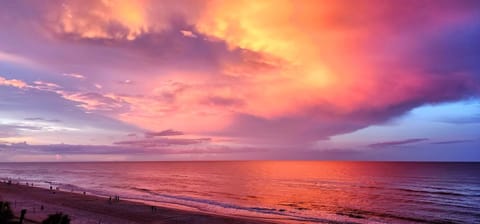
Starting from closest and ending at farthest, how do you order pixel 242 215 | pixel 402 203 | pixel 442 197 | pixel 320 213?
pixel 242 215 → pixel 320 213 → pixel 402 203 → pixel 442 197

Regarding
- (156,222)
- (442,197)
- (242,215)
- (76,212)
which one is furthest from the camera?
(442,197)

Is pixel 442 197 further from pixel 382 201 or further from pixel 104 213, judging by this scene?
pixel 104 213

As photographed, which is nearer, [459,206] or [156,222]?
[156,222]

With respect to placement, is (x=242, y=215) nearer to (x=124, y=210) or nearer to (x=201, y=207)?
(x=201, y=207)

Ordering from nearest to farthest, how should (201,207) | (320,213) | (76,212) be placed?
(76,212)
(320,213)
(201,207)

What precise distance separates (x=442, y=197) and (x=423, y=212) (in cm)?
2127

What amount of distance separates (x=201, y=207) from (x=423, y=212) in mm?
29588

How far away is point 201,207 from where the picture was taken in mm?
52250

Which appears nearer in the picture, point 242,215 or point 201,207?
point 242,215

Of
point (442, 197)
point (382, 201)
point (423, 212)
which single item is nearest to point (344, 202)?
point (382, 201)

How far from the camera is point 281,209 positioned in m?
50.6

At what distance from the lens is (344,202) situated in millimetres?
60094

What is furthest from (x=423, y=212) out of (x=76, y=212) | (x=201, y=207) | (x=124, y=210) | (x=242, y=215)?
(x=76, y=212)

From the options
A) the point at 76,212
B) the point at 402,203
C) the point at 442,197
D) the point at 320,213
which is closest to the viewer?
the point at 76,212
